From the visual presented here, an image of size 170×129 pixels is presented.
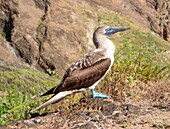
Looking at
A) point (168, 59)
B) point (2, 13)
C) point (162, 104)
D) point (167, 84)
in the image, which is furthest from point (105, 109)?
point (2, 13)

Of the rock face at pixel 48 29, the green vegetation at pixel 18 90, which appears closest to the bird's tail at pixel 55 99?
the green vegetation at pixel 18 90

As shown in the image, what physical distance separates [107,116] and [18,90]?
6.23m

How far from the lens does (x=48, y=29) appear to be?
29.2m

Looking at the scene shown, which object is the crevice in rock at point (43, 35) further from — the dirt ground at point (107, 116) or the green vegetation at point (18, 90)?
the dirt ground at point (107, 116)

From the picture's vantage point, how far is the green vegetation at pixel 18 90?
6.22 meters

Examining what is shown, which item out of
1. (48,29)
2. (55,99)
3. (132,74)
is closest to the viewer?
(55,99)

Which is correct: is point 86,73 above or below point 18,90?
above

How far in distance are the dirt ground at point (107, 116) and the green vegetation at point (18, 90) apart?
489 mm

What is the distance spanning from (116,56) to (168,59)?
8.08 ft

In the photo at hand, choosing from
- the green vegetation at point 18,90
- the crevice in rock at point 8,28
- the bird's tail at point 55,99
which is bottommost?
the green vegetation at point 18,90

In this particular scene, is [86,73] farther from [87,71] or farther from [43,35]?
[43,35]

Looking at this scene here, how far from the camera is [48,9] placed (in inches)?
1250

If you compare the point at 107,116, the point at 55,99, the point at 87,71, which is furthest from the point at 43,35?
the point at 107,116

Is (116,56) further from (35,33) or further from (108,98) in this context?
(35,33)
